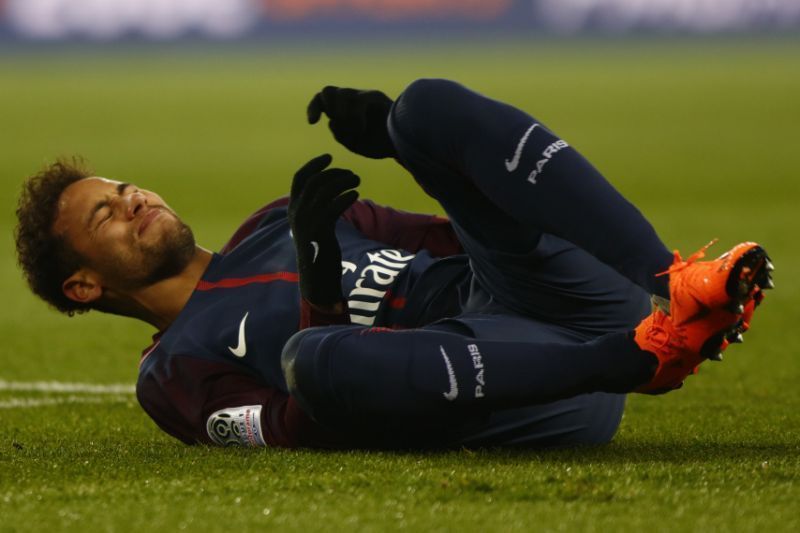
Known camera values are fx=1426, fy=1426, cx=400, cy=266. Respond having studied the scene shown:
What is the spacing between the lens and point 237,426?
2732 millimetres

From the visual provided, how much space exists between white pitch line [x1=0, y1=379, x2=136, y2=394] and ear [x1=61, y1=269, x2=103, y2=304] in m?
1.09

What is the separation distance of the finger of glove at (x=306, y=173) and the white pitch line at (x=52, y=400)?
1461 mm

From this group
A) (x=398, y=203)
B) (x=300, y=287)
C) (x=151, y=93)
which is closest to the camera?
(x=300, y=287)

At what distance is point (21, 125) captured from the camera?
49.1ft

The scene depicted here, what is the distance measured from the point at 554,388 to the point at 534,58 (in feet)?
80.8

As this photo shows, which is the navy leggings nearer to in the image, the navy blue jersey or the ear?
the navy blue jersey

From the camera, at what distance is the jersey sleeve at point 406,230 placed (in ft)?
10.6

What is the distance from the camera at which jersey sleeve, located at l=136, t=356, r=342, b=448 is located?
266cm

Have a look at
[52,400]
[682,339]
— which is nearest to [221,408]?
[682,339]

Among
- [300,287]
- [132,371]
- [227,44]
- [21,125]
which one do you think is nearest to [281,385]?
[300,287]

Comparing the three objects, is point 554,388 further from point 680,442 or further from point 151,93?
point 151,93

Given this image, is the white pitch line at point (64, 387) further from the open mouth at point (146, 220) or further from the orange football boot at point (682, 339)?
the orange football boot at point (682, 339)

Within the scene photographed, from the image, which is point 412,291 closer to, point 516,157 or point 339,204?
point 339,204

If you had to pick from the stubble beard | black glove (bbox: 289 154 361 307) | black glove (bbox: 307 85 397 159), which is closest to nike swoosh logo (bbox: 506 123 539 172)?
black glove (bbox: 289 154 361 307)
